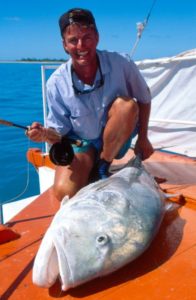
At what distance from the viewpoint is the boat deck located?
5.85ft

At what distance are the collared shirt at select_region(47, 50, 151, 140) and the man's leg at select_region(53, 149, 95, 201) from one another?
0.20 m

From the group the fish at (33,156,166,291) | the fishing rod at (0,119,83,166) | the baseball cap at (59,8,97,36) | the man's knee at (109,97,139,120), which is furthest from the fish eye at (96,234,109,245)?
the baseball cap at (59,8,97,36)

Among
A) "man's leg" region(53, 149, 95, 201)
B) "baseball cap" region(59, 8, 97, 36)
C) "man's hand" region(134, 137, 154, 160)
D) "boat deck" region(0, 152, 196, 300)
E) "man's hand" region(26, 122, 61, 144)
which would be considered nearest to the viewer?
"boat deck" region(0, 152, 196, 300)

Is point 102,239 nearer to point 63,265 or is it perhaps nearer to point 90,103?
point 63,265

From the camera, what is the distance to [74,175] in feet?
10.2

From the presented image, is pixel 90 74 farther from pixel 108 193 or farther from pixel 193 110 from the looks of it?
pixel 193 110

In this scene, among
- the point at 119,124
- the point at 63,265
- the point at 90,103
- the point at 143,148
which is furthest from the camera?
the point at 143,148

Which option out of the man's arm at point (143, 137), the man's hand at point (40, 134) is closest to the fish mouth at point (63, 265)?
the man's hand at point (40, 134)

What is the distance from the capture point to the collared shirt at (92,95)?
10.4 feet

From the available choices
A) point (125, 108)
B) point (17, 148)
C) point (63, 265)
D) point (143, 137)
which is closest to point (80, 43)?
point (125, 108)

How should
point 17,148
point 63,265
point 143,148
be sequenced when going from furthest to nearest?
point 17,148 < point 143,148 < point 63,265

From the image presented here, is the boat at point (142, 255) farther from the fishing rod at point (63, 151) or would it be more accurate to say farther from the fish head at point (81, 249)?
the fishing rod at point (63, 151)

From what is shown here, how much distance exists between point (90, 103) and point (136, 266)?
5.30 ft

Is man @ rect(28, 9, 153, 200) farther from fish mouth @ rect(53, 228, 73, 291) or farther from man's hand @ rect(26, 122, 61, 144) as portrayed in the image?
fish mouth @ rect(53, 228, 73, 291)
